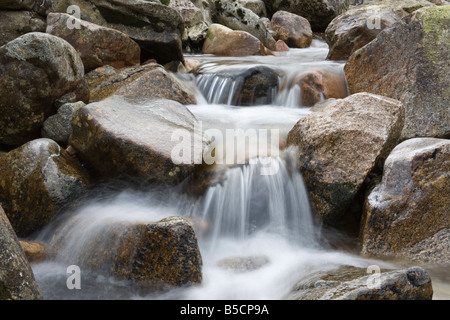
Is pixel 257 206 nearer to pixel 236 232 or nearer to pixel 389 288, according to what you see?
pixel 236 232

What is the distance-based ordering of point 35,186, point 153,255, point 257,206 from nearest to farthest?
point 153,255, point 35,186, point 257,206

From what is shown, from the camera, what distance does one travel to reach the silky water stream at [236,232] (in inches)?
148

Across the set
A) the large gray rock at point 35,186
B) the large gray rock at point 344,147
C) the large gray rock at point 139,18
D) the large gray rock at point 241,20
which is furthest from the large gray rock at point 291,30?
the large gray rock at point 35,186

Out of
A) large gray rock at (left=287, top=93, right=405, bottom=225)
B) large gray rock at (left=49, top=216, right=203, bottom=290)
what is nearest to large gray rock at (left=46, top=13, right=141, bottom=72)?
large gray rock at (left=287, top=93, right=405, bottom=225)

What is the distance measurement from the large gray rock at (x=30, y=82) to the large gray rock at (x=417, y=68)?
185 inches

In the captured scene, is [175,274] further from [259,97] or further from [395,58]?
[259,97]

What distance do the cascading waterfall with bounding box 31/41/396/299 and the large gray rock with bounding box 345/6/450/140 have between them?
6.06ft

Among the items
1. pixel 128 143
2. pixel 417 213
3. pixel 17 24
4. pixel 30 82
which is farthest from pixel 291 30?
pixel 417 213

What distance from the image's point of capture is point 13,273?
2.80m

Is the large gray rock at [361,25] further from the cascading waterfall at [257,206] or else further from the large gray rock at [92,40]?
the cascading waterfall at [257,206]

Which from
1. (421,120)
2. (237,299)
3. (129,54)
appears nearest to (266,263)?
(237,299)

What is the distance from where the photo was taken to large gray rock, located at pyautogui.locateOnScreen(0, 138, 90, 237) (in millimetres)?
4578

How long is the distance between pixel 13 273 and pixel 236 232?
8.24 ft

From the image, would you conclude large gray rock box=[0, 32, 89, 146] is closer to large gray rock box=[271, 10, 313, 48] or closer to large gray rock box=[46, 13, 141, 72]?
large gray rock box=[46, 13, 141, 72]
